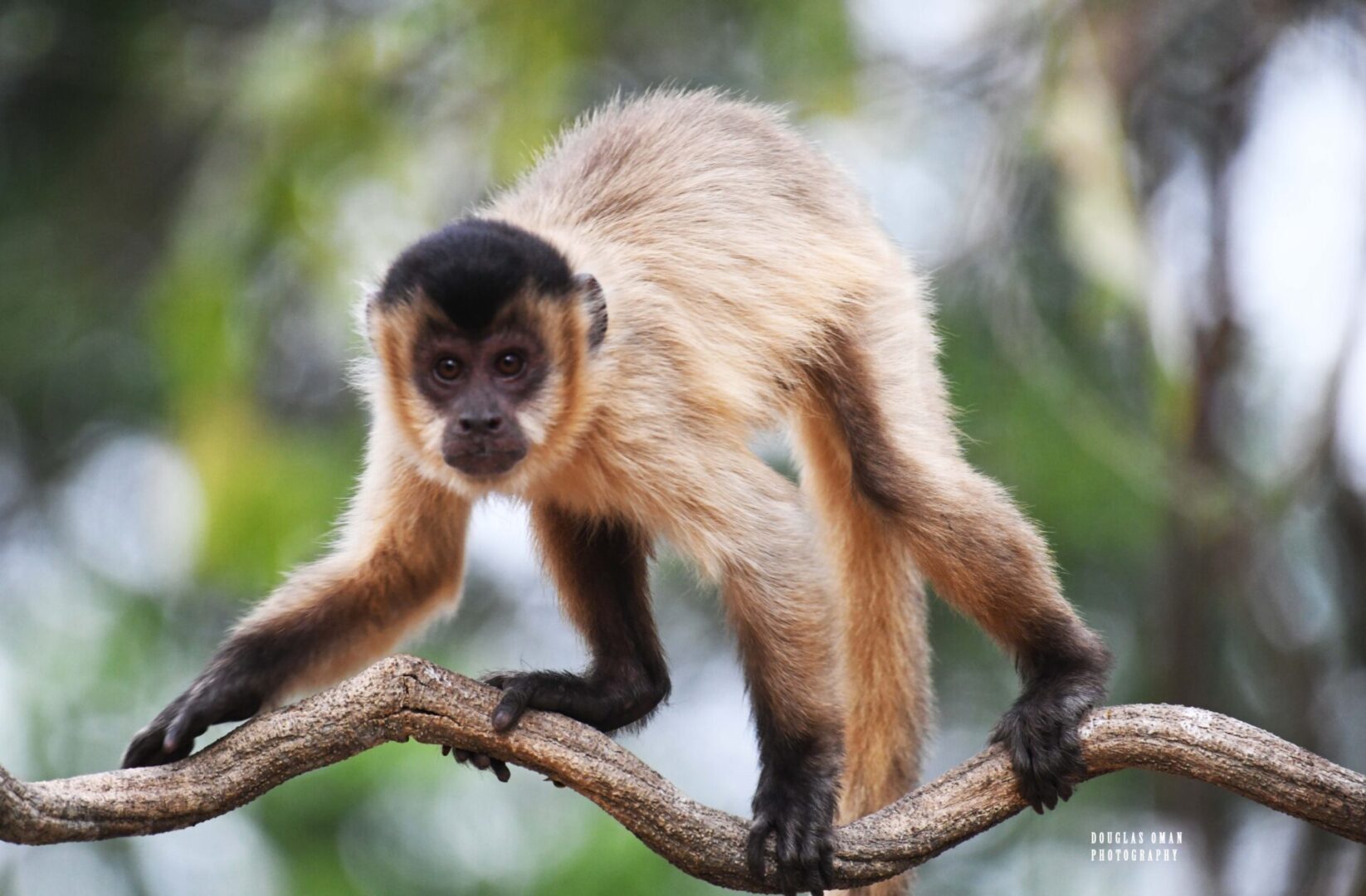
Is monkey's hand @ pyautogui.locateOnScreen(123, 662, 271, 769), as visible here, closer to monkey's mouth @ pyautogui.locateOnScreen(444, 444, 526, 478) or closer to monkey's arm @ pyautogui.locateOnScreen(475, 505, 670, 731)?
monkey's mouth @ pyautogui.locateOnScreen(444, 444, 526, 478)

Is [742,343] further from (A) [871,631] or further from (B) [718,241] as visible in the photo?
(A) [871,631]

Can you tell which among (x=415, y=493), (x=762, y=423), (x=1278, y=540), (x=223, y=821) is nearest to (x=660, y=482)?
(x=762, y=423)

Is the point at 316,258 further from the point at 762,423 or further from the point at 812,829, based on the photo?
the point at 812,829

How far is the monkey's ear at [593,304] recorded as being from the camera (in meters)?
5.72

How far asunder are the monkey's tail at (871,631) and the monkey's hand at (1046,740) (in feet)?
2.23

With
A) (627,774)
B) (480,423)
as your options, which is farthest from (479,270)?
(627,774)

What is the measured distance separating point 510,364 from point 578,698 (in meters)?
1.25

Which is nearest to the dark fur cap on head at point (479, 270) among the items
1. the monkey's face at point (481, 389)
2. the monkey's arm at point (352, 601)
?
the monkey's face at point (481, 389)

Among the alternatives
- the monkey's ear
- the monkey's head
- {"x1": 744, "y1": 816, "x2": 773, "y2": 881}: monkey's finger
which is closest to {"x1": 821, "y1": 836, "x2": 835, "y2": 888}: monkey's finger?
Result: {"x1": 744, "y1": 816, "x2": 773, "y2": 881}: monkey's finger

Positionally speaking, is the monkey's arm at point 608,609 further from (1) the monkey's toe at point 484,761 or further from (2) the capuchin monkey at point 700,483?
(1) the monkey's toe at point 484,761

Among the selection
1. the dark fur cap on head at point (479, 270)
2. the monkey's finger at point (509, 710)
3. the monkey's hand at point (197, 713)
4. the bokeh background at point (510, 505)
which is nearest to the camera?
the monkey's finger at point (509, 710)

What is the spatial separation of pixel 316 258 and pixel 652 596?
12.4 ft

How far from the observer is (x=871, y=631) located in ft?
20.3

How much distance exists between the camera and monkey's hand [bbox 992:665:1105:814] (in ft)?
17.0
